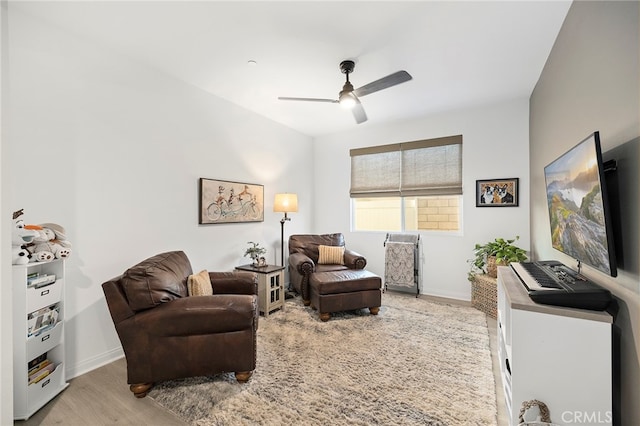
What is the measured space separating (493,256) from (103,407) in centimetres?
399

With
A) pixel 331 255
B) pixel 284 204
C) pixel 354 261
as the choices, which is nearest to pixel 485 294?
pixel 354 261

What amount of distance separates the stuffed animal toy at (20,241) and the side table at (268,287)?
2.02 m

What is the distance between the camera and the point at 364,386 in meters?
2.01

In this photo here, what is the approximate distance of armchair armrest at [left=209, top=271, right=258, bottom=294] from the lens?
268cm

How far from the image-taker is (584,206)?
139 cm

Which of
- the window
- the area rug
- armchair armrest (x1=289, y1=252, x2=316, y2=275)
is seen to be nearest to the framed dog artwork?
the window

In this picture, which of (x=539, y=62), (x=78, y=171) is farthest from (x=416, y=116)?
(x=78, y=171)

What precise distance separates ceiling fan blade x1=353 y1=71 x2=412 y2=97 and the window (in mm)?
Result: 1979

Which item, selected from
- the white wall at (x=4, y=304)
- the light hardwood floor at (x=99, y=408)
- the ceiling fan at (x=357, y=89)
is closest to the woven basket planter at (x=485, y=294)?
the ceiling fan at (x=357, y=89)

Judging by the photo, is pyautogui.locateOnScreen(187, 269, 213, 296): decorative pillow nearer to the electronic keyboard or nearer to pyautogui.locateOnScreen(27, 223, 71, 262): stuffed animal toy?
pyautogui.locateOnScreen(27, 223, 71, 262): stuffed animal toy

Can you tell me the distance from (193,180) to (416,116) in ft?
10.8

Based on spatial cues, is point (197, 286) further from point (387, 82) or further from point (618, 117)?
point (618, 117)

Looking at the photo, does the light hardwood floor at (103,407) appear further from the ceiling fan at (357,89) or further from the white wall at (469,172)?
the ceiling fan at (357,89)

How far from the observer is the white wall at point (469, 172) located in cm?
360
